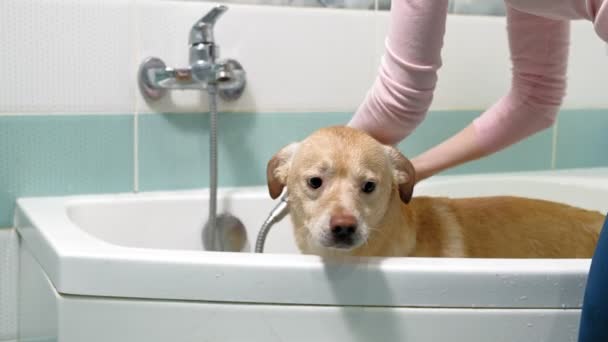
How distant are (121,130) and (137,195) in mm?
157

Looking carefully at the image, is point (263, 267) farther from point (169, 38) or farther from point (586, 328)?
point (169, 38)

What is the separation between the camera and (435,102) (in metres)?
2.00

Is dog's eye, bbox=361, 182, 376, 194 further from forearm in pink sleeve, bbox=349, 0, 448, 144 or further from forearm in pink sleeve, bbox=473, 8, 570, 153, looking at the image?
forearm in pink sleeve, bbox=473, 8, 570, 153

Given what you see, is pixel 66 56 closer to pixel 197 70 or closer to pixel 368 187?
pixel 197 70

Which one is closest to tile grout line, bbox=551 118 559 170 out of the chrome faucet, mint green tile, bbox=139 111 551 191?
mint green tile, bbox=139 111 551 191

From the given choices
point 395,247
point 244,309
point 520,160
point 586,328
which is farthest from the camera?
point 520,160

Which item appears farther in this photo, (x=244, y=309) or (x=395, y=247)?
(x=395, y=247)

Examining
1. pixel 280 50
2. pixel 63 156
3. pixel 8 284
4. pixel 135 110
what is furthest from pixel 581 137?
pixel 8 284

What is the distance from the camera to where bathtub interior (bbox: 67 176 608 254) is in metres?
1.61

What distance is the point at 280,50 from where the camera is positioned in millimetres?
1793

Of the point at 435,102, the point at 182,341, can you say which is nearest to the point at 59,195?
the point at 182,341

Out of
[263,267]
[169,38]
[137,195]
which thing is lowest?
[137,195]

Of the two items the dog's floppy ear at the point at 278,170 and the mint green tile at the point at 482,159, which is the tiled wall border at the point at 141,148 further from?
the dog's floppy ear at the point at 278,170

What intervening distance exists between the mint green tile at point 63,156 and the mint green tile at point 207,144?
5cm
